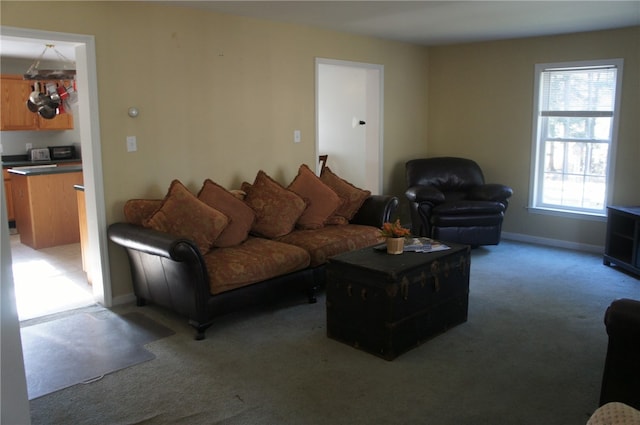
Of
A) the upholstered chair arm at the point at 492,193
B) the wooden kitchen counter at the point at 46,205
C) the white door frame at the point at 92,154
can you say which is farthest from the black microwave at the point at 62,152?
the upholstered chair arm at the point at 492,193

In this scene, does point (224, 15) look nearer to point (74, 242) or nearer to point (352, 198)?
point (352, 198)

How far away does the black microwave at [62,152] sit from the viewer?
7.69 meters

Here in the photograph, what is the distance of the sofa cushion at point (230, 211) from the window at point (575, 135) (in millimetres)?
3535

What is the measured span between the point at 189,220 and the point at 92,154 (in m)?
0.84

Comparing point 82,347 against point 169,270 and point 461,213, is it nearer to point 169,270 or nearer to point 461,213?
point 169,270

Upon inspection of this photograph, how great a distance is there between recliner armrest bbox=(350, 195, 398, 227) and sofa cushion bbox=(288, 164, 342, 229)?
0.87 ft

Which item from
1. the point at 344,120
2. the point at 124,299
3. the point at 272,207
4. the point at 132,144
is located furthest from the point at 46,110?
the point at 344,120

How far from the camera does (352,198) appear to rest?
16.1 ft

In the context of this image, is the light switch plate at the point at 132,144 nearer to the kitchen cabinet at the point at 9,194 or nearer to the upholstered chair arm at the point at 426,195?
the upholstered chair arm at the point at 426,195

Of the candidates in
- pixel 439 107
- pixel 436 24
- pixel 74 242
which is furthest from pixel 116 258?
pixel 439 107

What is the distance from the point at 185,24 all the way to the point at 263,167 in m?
1.40

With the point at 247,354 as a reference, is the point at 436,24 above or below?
above

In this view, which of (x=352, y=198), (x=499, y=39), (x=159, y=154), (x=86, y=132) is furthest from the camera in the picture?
(x=499, y=39)

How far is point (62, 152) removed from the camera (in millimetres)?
Result: 7738
